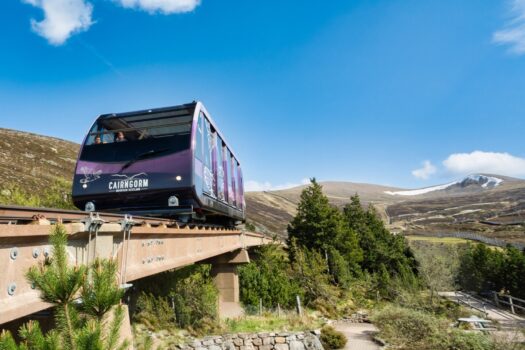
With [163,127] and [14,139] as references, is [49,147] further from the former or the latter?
[163,127]

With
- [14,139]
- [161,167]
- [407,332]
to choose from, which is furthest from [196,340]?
[14,139]

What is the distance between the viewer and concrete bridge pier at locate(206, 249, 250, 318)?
18.7 meters

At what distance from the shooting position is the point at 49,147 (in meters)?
61.5

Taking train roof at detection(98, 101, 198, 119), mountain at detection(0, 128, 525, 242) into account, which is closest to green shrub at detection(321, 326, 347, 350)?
train roof at detection(98, 101, 198, 119)

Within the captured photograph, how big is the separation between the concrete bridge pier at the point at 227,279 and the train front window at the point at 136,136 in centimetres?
1063

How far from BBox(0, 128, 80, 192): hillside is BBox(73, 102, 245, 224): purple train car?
28759 mm

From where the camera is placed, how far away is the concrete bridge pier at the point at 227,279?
61.3 feet

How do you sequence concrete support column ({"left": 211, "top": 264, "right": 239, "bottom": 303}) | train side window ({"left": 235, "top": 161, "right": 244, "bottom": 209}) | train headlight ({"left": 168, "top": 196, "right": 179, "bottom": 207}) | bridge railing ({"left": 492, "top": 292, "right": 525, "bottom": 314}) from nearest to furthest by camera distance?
1. train headlight ({"left": 168, "top": 196, "right": 179, "bottom": 207})
2. train side window ({"left": 235, "top": 161, "right": 244, "bottom": 209})
3. concrete support column ({"left": 211, "top": 264, "right": 239, "bottom": 303})
4. bridge railing ({"left": 492, "top": 292, "right": 525, "bottom": 314})

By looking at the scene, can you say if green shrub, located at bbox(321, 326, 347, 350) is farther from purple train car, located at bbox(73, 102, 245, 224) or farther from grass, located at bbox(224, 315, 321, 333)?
purple train car, located at bbox(73, 102, 245, 224)

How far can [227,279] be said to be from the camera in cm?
1930

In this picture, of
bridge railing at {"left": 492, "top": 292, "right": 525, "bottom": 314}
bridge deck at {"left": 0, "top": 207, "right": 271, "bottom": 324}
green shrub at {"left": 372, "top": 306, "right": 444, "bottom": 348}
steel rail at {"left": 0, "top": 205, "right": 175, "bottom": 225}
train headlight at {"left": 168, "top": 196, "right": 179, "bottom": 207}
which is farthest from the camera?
bridge railing at {"left": 492, "top": 292, "right": 525, "bottom": 314}

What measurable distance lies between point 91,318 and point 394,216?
164084mm

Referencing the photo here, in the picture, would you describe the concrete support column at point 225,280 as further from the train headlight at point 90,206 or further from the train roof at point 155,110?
the train roof at point 155,110

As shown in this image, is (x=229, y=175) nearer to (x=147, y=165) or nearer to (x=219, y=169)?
(x=219, y=169)
